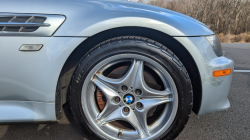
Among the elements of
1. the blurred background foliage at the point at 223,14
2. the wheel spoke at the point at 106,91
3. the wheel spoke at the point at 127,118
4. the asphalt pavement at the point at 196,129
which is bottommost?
the blurred background foliage at the point at 223,14

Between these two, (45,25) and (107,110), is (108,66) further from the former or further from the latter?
(45,25)

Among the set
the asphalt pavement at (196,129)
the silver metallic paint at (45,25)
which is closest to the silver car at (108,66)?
the silver metallic paint at (45,25)

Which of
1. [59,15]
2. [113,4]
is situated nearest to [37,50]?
[59,15]

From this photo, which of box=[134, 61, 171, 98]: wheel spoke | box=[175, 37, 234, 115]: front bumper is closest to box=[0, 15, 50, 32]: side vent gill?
box=[134, 61, 171, 98]: wheel spoke

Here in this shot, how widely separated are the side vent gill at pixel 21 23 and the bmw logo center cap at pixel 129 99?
2.61 ft

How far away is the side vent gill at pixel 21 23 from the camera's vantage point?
1.25m

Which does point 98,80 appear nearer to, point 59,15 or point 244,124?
point 59,15

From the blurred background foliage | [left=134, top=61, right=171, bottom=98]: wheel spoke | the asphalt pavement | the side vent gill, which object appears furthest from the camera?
the blurred background foliage

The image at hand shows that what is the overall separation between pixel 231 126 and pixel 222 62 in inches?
28.2

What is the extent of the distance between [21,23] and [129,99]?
→ 98 cm

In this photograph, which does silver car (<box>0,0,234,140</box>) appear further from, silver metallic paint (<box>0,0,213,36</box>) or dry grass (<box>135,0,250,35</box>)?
dry grass (<box>135,0,250,35</box>)

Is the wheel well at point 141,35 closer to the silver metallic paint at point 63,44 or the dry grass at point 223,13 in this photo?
the silver metallic paint at point 63,44

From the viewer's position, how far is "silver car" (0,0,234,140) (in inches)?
50.6

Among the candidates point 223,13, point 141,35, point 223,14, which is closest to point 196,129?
point 141,35
